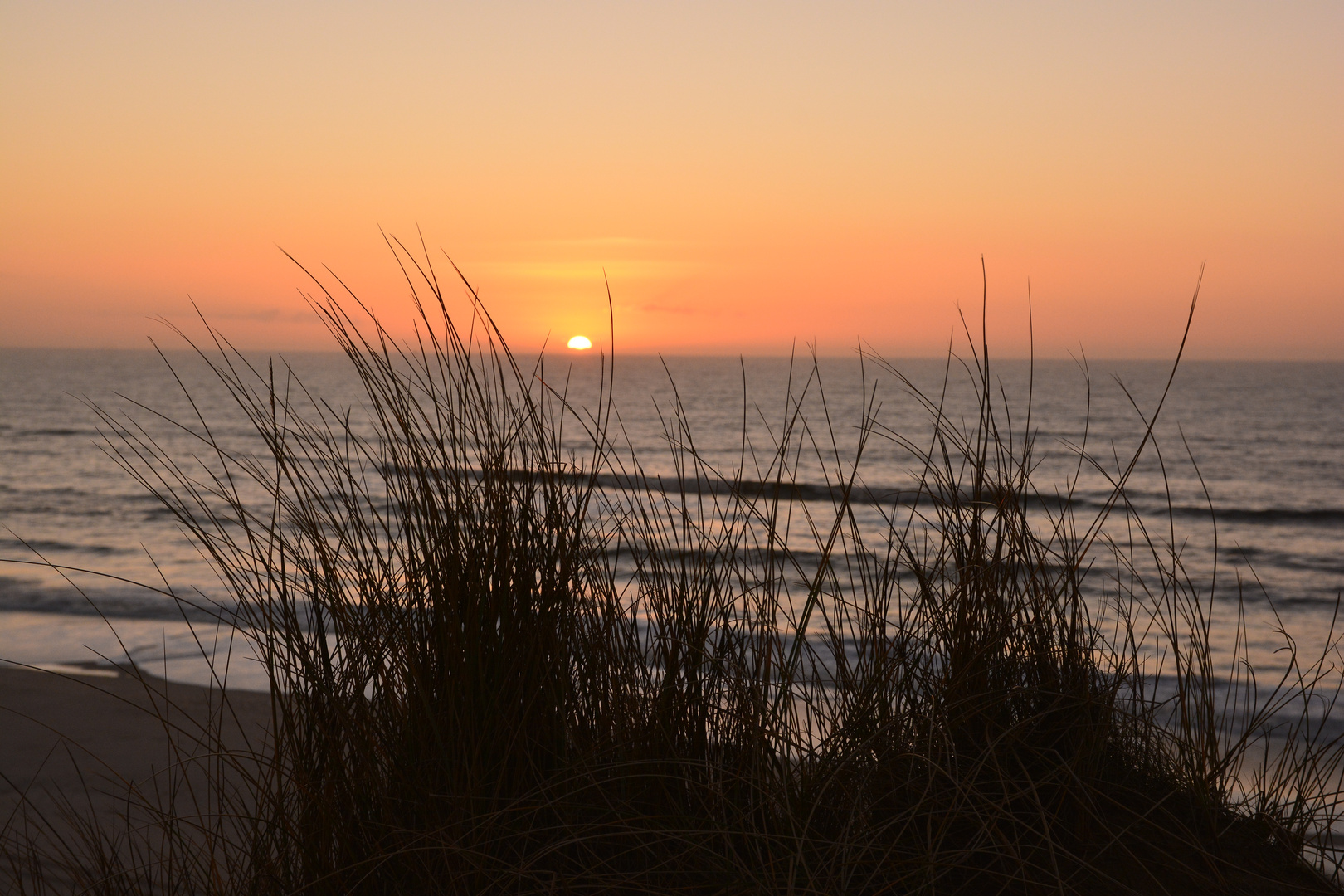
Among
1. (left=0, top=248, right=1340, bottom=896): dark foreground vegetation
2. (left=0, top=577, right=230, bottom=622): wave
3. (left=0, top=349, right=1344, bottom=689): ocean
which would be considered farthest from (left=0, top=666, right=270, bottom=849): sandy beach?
(left=0, top=248, right=1340, bottom=896): dark foreground vegetation

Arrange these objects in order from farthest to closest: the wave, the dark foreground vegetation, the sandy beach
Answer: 1. the wave
2. the sandy beach
3. the dark foreground vegetation

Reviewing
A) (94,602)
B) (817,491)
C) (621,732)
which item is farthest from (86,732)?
(817,491)

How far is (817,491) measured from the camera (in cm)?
1659

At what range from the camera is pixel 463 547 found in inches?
64.8

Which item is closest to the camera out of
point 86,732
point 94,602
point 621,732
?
point 621,732

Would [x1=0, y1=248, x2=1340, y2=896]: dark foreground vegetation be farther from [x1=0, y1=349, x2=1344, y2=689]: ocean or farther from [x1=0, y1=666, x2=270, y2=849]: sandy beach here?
[x1=0, y1=666, x2=270, y2=849]: sandy beach

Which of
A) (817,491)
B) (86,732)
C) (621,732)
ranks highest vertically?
(621,732)

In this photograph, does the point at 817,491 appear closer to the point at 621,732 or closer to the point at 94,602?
the point at 94,602

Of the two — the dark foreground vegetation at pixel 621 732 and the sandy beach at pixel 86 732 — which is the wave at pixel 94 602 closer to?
the sandy beach at pixel 86 732

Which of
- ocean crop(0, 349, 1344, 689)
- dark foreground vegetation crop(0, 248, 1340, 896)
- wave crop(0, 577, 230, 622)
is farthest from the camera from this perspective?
wave crop(0, 577, 230, 622)

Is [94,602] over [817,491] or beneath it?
over

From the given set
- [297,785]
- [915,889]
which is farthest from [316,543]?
[915,889]

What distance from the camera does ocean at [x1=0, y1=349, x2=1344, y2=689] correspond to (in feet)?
19.6

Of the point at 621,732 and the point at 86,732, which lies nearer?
the point at 621,732
